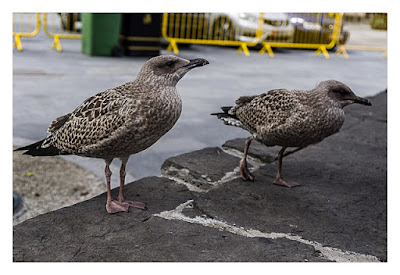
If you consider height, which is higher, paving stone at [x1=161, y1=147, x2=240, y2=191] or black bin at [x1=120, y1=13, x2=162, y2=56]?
black bin at [x1=120, y1=13, x2=162, y2=56]

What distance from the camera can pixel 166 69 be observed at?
2143mm

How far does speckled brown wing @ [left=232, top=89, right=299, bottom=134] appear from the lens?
9.43 feet

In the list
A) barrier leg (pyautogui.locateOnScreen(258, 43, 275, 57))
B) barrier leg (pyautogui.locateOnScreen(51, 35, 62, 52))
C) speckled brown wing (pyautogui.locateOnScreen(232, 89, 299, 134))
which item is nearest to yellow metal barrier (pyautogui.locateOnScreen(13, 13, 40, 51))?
barrier leg (pyautogui.locateOnScreen(51, 35, 62, 52))

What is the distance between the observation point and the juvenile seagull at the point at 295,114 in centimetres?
269

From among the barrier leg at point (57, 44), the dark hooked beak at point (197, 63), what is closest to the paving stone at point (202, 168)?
the dark hooked beak at point (197, 63)

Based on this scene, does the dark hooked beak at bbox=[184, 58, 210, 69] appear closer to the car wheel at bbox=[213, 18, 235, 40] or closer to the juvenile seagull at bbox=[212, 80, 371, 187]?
the juvenile seagull at bbox=[212, 80, 371, 187]

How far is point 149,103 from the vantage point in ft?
7.29

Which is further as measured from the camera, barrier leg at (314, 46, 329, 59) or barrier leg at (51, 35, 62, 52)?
barrier leg at (314, 46, 329, 59)

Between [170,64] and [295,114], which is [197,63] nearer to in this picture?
[170,64]

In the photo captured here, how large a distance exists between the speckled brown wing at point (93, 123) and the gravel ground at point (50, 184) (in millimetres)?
2378

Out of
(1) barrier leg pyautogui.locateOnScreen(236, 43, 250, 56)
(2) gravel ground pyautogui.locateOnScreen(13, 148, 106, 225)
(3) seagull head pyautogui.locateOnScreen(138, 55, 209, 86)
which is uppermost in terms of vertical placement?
(3) seagull head pyautogui.locateOnScreen(138, 55, 209, 86)

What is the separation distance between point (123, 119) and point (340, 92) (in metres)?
1.16

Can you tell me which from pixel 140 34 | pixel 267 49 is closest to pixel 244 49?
pixel 267 49

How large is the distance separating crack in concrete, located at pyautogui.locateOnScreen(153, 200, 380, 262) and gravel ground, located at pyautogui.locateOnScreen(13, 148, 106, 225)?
7.39ft
